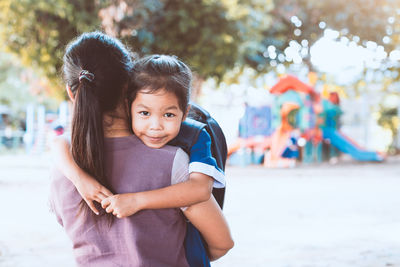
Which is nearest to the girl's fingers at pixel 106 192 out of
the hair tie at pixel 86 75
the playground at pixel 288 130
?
the hair tie at pixel 86 75

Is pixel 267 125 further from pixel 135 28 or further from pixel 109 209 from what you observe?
pixel 109 209

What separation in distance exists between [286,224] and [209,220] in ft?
12.1

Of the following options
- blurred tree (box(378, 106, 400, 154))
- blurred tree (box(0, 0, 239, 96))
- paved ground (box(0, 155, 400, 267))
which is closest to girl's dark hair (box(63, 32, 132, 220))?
paved ground (box(0, 155, 400, 267))

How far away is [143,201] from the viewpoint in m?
1.11

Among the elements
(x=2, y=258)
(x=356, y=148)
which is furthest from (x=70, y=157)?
(x=356, y=148)

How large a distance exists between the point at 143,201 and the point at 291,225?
376 centimetres

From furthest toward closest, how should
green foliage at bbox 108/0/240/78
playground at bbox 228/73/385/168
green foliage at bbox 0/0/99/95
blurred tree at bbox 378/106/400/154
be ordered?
blurred tree at bbox 378/106/400/154
playground at bbox 228/73/385/168
green foliage at bbox 108/0/240/78
green foliage at bbox 0/0/99/95

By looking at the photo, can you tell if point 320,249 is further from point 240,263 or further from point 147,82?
point 147,82

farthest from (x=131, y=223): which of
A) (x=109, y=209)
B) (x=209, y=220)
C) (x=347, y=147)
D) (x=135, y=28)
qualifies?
(x=347, y=147)

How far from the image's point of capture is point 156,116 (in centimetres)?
A: 123

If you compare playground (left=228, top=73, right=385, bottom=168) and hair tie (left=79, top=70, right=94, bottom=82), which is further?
playground (left=228, top=73, right=385, bottom=168)

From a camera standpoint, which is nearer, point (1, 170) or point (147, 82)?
point (147, 82)

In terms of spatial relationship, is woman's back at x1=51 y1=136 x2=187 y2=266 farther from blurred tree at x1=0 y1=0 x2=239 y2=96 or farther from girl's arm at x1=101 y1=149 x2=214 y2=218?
blurred tree at x1=0 y1=0 x2=239 y2=96

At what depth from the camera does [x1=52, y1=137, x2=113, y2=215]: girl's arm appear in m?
1.12
